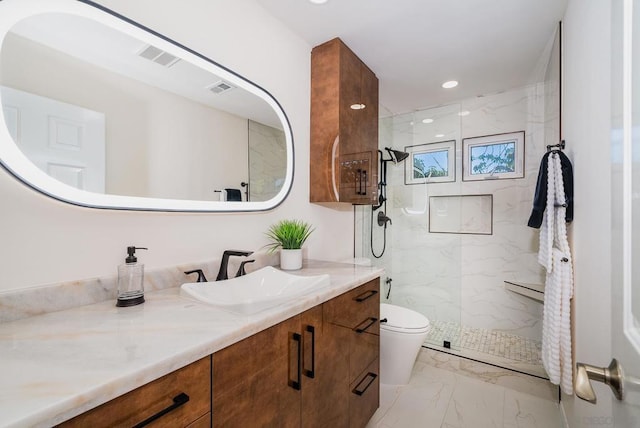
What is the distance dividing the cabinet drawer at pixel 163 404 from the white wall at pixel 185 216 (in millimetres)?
605

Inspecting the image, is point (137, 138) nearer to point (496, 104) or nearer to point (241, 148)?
point (241, 148)

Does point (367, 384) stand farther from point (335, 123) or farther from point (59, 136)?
point (59, 136)

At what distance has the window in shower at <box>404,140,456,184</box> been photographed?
302cm

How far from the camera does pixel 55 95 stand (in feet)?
2.99

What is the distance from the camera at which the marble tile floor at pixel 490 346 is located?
242 cm

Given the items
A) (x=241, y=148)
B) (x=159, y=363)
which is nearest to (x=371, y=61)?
(x=241, y=148)

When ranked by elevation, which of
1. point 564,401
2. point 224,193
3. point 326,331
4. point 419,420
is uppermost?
point 224,193

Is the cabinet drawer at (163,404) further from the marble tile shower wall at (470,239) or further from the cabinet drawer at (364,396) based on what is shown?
the marble tile shower wall at (470,239)

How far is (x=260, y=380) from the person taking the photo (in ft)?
2.79

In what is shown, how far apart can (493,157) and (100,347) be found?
10.9 ft

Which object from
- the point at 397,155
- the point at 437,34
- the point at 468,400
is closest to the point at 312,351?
the point at 468,400

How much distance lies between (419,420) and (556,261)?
4.19 feet

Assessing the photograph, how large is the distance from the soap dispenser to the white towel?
6.83ft

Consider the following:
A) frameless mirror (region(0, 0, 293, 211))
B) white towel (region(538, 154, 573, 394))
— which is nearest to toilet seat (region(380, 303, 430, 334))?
white towel (region(538, 154, 573, 394))
